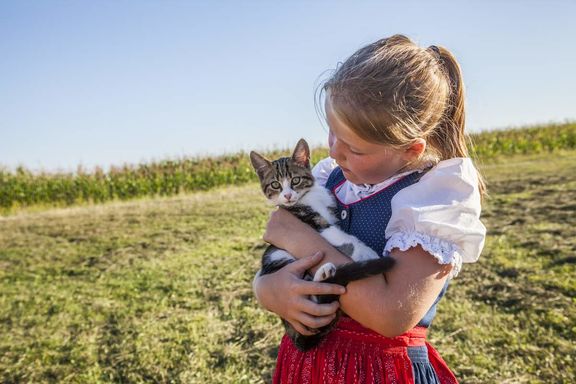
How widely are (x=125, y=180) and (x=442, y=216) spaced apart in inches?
452

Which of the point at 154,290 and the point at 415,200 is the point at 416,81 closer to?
the point at 415,200

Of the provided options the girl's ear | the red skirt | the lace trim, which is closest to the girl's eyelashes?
the girl's ear

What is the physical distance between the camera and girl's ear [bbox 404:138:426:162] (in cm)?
129

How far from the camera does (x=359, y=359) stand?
1.34 m

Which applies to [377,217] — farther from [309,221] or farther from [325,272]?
[309,221]

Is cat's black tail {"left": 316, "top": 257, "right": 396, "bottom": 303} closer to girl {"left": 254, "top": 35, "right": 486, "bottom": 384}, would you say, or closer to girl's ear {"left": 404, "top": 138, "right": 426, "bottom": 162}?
girl {"left": 254, "top": 35, "right": 486, "bottom": 384}

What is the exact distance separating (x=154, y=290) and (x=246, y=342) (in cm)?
133

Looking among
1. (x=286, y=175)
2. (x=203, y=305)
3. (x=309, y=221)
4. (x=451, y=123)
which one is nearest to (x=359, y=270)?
(x=451, y=123)

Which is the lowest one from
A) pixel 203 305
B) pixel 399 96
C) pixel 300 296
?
pixel 203 305

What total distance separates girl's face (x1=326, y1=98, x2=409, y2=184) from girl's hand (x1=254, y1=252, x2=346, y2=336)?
0.80ft

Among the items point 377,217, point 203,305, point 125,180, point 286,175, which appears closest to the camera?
point 377,217

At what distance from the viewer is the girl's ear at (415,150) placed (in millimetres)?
1289

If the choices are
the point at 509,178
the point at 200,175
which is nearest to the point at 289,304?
the point at 509,178

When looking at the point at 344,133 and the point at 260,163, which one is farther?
the point at 260,163
